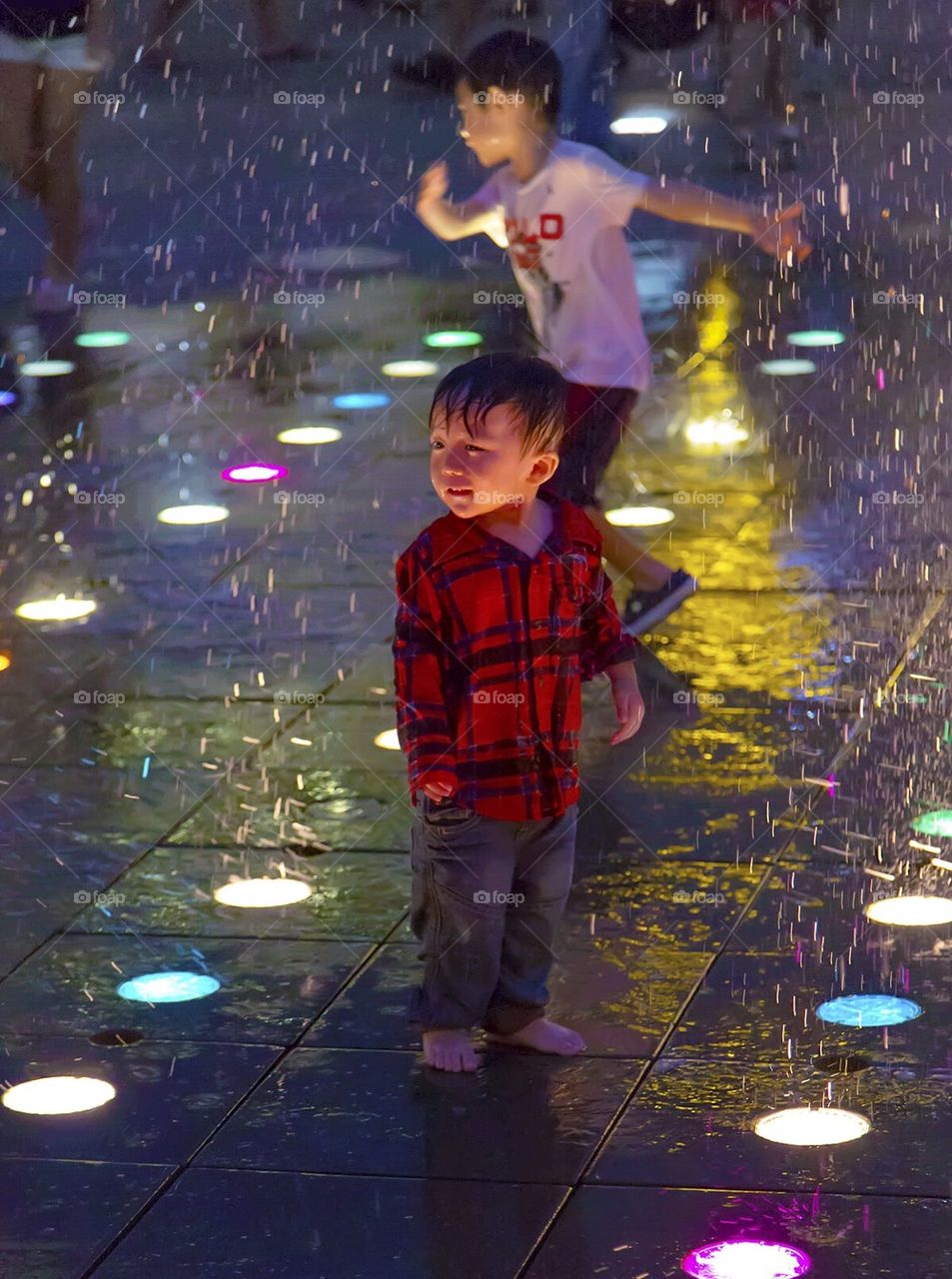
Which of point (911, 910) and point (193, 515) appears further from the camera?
point (193, 515)

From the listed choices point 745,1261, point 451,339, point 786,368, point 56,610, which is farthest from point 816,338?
point 745,1261

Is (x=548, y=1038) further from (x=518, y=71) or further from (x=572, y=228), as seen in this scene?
(x=518, y=71)

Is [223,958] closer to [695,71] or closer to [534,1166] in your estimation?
[534,1166]

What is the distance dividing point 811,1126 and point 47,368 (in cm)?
522

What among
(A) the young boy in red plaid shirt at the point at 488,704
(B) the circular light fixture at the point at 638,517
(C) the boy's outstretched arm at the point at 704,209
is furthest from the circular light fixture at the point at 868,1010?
(B) the circular light fixture at the point at 638,517

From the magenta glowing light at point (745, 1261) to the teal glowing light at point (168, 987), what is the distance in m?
1.14

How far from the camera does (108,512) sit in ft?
21.0

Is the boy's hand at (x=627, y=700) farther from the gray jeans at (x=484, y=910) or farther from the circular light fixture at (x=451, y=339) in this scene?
the circular light fixture at (x=451, y=339)

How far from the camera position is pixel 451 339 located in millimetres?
7910

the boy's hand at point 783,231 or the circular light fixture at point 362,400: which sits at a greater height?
the circular light fixture at point 362,400

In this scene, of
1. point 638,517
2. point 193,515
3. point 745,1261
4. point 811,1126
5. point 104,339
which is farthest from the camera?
point 104,339

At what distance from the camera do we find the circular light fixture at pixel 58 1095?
3.38m

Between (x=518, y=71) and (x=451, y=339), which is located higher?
(x=451, y=339)

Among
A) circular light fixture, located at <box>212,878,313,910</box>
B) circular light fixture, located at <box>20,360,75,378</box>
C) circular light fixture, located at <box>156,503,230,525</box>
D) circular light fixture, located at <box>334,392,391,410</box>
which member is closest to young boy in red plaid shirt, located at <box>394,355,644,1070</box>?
circular light fixture, located at <box>212,878,313,910</box>
